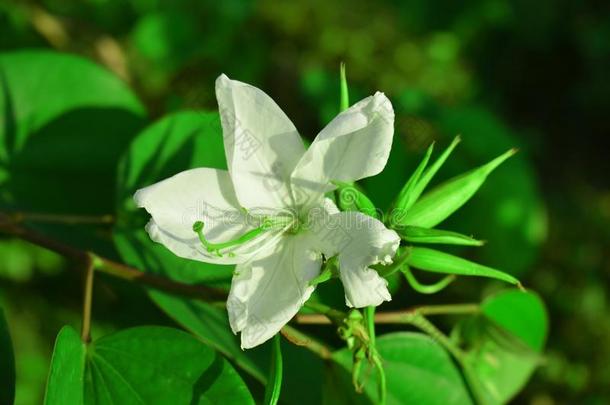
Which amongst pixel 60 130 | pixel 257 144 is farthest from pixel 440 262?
pixel 60 130

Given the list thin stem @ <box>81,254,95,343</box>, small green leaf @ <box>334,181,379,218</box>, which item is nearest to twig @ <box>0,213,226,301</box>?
thin stem @ <box>81,254,95,343</box>

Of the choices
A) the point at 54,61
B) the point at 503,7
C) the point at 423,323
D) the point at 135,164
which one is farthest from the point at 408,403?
the point at 503,7

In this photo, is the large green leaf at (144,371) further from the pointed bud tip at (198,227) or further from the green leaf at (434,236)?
the green leaf at (434,236)

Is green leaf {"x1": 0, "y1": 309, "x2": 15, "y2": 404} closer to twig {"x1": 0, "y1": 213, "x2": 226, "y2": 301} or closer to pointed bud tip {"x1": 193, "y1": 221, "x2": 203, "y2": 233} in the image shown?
twig {"x1": 0, "y1": 213, "x2": 226, "y2": 301}

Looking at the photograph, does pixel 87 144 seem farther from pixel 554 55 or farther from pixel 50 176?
pixel 554 55

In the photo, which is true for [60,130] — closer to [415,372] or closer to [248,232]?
[248,232]

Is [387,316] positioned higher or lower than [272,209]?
lower
